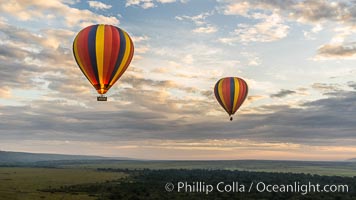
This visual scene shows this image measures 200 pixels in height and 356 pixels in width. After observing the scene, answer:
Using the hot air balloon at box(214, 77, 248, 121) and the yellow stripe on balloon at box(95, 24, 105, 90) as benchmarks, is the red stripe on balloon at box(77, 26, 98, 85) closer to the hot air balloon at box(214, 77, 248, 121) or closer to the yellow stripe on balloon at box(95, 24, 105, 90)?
the yellow stripe on balloon at box(95, 24, 105, 90)

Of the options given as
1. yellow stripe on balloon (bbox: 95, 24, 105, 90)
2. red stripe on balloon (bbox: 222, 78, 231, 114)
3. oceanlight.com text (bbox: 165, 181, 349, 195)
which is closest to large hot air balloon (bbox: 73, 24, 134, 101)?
yellow stripe on balloon (bbox: 95, 24, 105, 90)

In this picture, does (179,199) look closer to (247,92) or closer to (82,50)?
(247,92)

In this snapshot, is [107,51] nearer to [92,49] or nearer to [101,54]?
[101,54]

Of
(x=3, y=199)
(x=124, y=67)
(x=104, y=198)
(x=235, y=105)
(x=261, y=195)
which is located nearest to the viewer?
(x=124, y=67)

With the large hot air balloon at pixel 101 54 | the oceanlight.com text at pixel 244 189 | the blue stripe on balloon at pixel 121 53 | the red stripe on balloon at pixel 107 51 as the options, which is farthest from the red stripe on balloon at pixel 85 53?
the oceanlight.com text at pixel 244 189

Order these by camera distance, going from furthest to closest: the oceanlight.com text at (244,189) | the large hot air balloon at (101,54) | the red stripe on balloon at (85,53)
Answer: the oceanlight.com text at (244,189) → the red stripe on balloon at (85,53) → the large hot air balloon at (101,54)

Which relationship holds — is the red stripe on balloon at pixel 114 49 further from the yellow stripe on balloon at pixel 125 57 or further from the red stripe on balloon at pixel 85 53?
the red stripe on balloon at pixel 85 53

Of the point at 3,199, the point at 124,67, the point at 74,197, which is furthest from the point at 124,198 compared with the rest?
the point at 124,67

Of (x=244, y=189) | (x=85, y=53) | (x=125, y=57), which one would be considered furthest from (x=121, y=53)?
(x=244, y=189)
